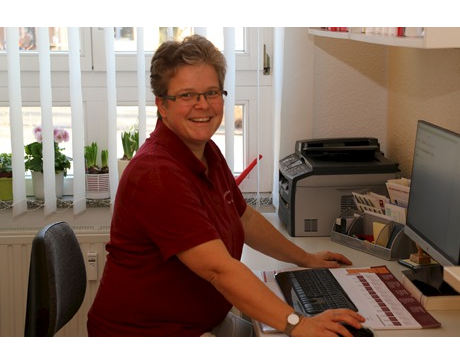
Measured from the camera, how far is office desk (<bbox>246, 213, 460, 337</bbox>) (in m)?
1.80

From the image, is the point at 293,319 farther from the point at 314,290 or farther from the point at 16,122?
the point at 16,122

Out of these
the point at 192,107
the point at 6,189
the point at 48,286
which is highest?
the point at 192,107

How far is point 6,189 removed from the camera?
319 cm

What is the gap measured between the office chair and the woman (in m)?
0.14

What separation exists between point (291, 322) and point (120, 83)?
1663 mm

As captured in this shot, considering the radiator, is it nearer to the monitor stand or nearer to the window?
the window

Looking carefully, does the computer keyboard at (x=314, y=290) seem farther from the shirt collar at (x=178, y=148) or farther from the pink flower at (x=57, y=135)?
the pink flower at (x=57, y=135)

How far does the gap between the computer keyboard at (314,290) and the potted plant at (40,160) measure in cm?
130

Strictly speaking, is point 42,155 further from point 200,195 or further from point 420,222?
point 420,222

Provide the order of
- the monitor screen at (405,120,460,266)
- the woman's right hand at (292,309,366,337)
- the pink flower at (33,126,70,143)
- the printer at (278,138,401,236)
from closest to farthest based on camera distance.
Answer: the woman's right hand at (292,309,366,337) → the monitor screen at (405,120,460,266) → the printer at (278,138,401,236) → the pink flower at (33,126,70,143)

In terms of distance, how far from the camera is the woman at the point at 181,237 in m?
1.82

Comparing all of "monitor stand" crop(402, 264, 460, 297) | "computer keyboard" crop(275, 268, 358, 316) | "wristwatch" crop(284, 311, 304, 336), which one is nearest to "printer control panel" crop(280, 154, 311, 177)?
"computer keyboard" crop(275, 268, 358, 316)

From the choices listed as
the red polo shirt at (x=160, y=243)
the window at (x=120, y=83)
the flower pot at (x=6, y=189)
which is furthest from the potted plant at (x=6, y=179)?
the red polo shirt at (x=160, y=243)

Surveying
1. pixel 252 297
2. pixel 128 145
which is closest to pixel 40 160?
pixel 128 145
